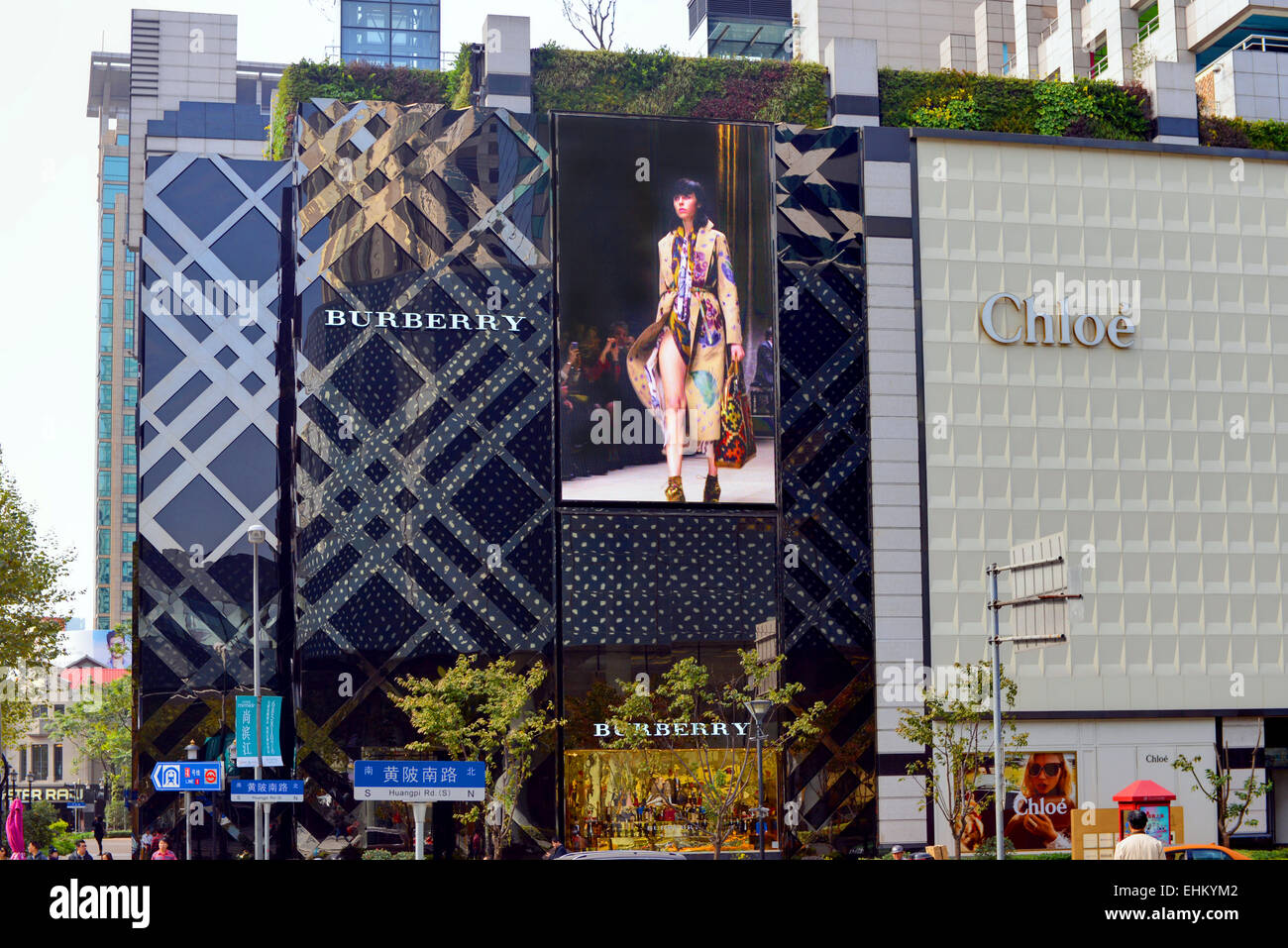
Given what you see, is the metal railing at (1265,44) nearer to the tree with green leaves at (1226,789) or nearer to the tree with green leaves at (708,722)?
the tree with green leaves at (1226,789)

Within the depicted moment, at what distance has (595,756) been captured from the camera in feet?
160

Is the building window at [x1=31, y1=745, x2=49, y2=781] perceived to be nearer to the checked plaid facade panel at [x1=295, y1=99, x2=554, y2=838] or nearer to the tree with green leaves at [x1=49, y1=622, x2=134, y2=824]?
the tree with green leaves at [x1=49, y1=622, x2=134, y2=824]

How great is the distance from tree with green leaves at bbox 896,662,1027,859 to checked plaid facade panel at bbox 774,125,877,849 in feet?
7.08

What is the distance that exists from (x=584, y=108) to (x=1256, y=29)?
27.8 meters

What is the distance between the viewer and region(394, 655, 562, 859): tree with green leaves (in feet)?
154

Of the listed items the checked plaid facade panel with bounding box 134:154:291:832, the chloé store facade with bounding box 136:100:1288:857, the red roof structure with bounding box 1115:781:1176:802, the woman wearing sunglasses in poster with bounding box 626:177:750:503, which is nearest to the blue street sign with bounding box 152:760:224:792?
the chloé store facade with bounding box 136:100:1288:857

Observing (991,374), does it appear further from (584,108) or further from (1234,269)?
(584,108)

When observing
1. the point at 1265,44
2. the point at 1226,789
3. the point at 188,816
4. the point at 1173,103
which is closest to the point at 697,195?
the point at 1173,103

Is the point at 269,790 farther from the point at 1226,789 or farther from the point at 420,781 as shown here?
the point at 1226,789

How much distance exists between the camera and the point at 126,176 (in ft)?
456

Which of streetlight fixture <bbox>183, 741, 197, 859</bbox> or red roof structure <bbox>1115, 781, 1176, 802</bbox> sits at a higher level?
red roof structure <bbox>1115, 781, 1176, 802</bbox>

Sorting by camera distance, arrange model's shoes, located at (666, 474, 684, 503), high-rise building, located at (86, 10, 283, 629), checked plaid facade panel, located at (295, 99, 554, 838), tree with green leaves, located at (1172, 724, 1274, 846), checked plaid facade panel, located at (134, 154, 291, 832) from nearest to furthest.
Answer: checked plaid facade panel, located at (134, 154, 291, 832)
checked plaid facade panel, located at (295, 99, 554, 838)
model's shoes, located at (666, 474, 684, 503)
tree with green leaves, located at (1172, 724, 1274, 846)
high-rise building, located at (86, 10, 283, 629)

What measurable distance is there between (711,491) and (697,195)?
409 inches

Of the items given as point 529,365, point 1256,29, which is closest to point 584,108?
point 529,365
